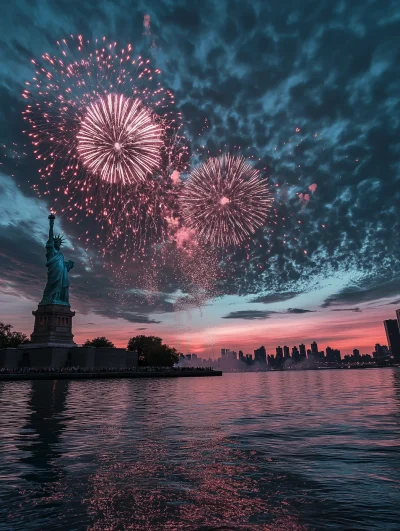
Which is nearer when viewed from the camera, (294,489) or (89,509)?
(89,509)

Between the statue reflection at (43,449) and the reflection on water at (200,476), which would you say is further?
the statue reflection at (43,449)

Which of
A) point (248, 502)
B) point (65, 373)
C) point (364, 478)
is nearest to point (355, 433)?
point (364, 478)

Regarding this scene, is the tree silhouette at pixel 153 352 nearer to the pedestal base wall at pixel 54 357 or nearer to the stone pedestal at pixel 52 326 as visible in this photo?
the pedestal base wall at pixel 54 357

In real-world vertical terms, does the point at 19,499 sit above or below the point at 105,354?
below

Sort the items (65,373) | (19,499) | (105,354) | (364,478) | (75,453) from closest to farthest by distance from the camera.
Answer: (19,499)
(364,478)
(75,453)
(65,373)
(105,354)

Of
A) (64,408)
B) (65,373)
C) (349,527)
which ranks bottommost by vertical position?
(349,527)

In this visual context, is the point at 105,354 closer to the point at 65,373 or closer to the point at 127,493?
the point at 65,373

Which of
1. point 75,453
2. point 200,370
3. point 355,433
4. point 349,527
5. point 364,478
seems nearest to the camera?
point 349,527

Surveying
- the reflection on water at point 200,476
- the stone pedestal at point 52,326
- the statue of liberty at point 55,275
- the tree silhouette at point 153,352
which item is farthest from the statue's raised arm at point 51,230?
the reflection on water at point 200,476
